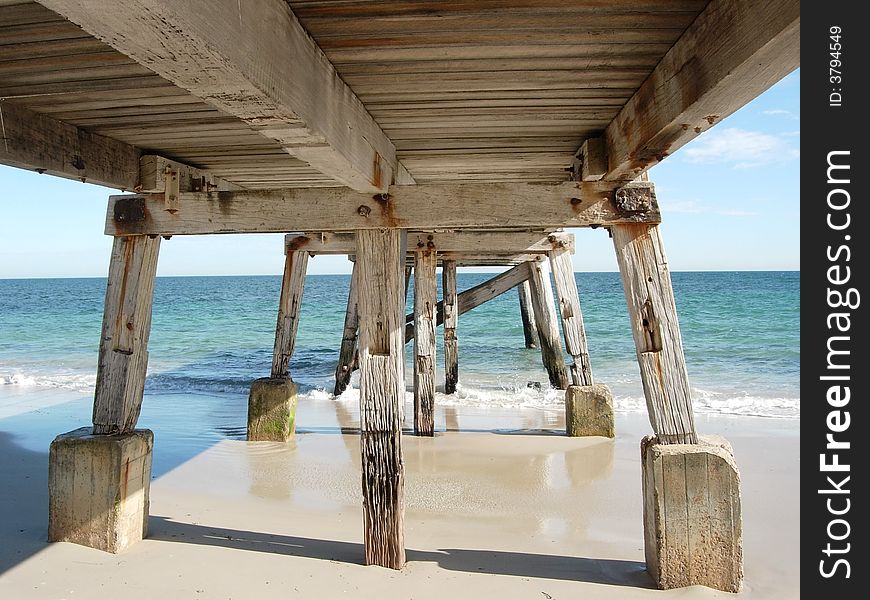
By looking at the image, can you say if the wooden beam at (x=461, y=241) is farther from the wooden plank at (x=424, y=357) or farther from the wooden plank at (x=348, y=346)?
the wooden plank at (x=348, y=346)

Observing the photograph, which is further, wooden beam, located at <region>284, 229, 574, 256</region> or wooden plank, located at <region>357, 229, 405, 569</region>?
wooden beam, located at <region>284, 229, 574, 256</region>

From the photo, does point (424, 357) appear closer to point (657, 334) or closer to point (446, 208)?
point (446, 208)

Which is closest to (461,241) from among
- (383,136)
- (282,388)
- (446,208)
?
(282,388)

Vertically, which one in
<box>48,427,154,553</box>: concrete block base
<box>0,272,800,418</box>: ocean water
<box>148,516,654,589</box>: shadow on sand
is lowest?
<box>148,516,654,589</box>: shadow on sand

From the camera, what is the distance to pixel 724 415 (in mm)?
9578

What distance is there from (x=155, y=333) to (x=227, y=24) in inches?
1070

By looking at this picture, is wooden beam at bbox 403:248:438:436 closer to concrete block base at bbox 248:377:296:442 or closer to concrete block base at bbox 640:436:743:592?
concrete block base at bbox 248:377:296:442

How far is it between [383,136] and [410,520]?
Result: 2.80 m

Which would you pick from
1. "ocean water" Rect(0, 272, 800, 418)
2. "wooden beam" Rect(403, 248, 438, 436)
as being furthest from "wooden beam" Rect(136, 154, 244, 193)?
"ocean water" Rect(0, 272, 800, 418)

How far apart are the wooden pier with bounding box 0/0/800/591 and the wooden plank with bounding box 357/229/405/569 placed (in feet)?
0.04

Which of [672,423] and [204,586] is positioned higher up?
[672,423]

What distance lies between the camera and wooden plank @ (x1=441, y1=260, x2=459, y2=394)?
10758 millimetres

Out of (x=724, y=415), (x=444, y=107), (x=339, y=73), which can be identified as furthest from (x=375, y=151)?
(x=724, y=415)
